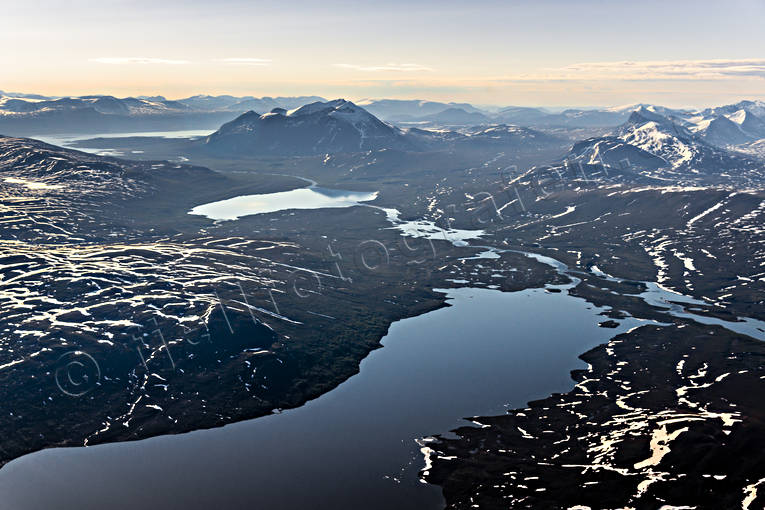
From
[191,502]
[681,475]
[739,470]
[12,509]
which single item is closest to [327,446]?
[191,502]

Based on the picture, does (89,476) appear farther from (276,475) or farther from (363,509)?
(363,509)

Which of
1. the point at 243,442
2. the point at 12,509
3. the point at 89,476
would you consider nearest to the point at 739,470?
the point at 243,442

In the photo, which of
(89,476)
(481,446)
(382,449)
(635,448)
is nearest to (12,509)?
(89,476)

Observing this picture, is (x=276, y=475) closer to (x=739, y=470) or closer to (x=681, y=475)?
(x=681, y=475)

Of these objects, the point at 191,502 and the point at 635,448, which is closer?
the point at 191,502

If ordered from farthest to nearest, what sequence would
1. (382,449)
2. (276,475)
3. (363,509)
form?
(382,449), (276,475), (363,509)

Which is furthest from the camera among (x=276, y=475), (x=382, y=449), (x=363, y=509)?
(x=382, y=449)

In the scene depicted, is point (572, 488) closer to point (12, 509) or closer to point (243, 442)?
point (243, 442)

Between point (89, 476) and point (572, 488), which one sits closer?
point (572, 488)
